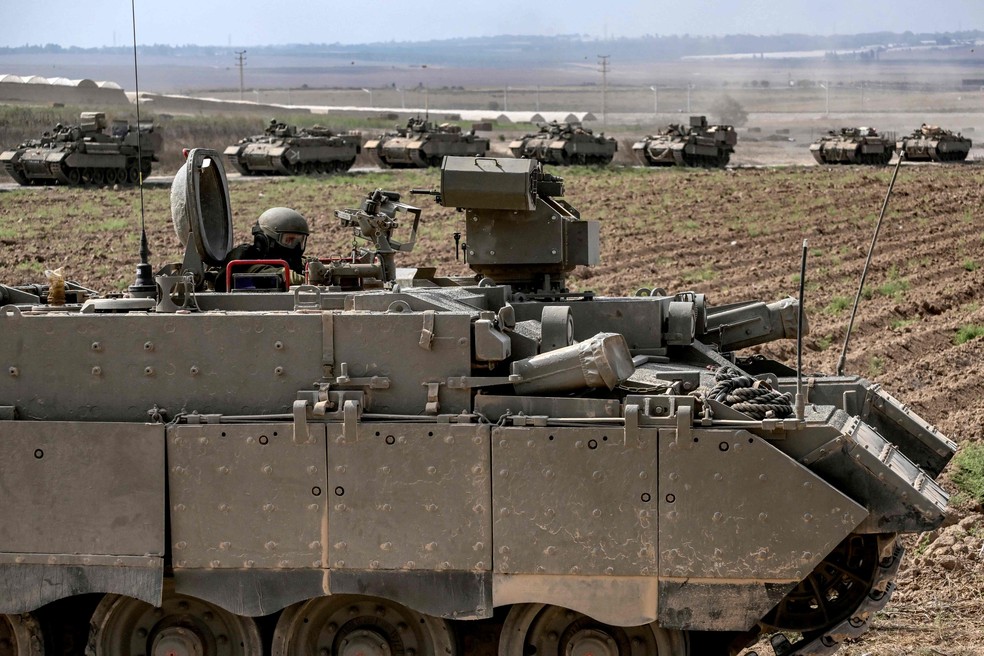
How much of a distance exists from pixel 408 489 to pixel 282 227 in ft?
10.1

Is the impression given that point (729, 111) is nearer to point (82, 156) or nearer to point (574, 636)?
point (82, 156)

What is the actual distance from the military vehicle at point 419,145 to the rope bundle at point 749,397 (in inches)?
1366

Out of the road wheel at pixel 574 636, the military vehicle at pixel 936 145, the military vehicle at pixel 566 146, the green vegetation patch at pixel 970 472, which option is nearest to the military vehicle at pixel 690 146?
the military vehicle at pixel 566 146

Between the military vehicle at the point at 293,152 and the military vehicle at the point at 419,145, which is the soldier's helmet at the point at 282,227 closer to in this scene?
the military vehicle at the point at 293,152

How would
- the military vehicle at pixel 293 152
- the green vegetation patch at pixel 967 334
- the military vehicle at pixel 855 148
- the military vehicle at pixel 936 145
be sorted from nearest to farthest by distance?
the green vegetation patch at pixel 967 334
the military vehicle at pixel 293 152
the military vehicle at pixel 855 148
the military vehicle at pixel 936 145

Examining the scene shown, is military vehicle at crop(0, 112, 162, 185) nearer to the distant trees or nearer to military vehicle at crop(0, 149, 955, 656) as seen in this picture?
military vehicle at crop(0, 149, 955, 656)

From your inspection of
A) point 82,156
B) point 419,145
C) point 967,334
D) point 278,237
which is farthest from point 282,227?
point 419,145

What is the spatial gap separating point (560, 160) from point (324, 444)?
36.6m

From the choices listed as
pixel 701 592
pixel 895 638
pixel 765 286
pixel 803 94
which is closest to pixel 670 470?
pixel 701 592

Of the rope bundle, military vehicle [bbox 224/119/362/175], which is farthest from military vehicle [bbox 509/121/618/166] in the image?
the rope bundle

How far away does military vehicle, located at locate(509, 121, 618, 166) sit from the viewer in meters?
43.3

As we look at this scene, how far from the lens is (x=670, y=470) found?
24.3ft

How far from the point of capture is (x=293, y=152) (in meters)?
39.2

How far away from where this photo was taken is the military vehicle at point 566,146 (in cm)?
4328
